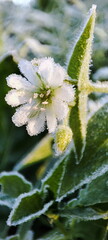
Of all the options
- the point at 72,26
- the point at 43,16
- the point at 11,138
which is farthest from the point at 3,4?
the point at 11,138

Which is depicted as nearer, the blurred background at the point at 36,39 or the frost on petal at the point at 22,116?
the frost on petal at the point at 22,116

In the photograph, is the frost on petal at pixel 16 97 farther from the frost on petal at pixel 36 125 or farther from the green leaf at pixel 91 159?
the green leaf at pixel 91 159

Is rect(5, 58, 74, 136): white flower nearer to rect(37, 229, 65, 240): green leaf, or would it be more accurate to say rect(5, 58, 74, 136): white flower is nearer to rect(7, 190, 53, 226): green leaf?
rect(7, 190, 53, 226): green leaf

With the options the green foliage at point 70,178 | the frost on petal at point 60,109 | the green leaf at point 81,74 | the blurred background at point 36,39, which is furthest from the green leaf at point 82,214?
the blurred background at point 36,39

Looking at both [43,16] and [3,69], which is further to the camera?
[43,16]

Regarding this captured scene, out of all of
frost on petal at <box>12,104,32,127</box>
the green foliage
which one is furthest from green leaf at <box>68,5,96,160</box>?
frost on petal at <box>12,104,32,127</box>

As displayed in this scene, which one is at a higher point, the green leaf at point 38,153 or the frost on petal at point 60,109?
the green leaf at point 38,153

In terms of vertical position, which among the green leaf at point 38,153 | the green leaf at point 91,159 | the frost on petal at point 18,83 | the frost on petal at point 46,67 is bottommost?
the green leaf at point 91,159

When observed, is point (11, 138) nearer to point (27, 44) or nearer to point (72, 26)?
point (27, 44)
